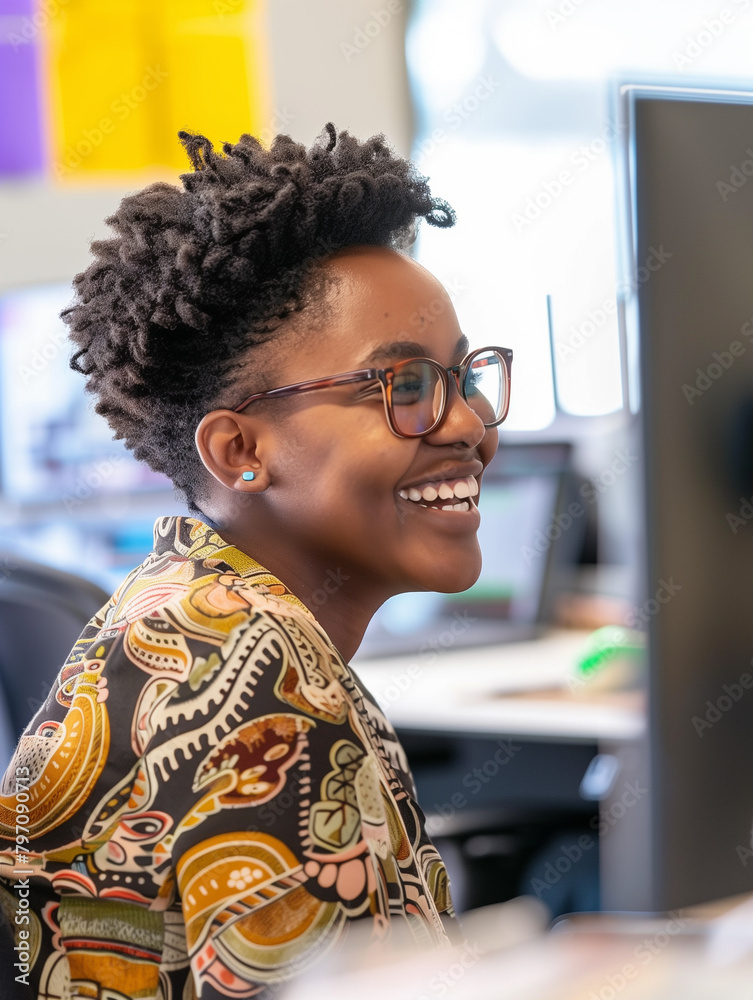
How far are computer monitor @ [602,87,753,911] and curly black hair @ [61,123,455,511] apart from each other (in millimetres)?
386

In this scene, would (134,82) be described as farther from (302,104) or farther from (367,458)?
(367,458)

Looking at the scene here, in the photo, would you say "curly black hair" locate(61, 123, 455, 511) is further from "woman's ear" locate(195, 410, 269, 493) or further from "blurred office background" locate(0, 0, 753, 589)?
"blurred office background" locate(0, 0, 753, 589)

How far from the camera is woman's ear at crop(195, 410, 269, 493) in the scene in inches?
38.9

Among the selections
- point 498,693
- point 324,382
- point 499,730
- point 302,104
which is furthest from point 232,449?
point 302,104

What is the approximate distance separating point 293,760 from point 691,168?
46 centimetres

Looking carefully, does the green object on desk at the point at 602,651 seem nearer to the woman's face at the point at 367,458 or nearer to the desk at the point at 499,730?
the desk at the point at 499,730

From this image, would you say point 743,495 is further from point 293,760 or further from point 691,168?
point 293,760

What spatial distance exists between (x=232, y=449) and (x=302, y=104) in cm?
162

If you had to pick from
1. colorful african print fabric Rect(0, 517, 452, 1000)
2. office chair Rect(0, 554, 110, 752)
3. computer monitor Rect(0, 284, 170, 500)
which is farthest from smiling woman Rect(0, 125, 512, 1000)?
computer monitor Rect(0, 284, 170, 500)

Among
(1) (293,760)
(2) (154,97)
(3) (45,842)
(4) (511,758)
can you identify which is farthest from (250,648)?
(2) (154,97)

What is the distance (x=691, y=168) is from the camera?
68 centimetres

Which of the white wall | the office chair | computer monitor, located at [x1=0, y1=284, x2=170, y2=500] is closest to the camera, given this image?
the office chair

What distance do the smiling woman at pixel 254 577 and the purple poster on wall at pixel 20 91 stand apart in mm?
1373

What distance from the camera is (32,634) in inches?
46.5
